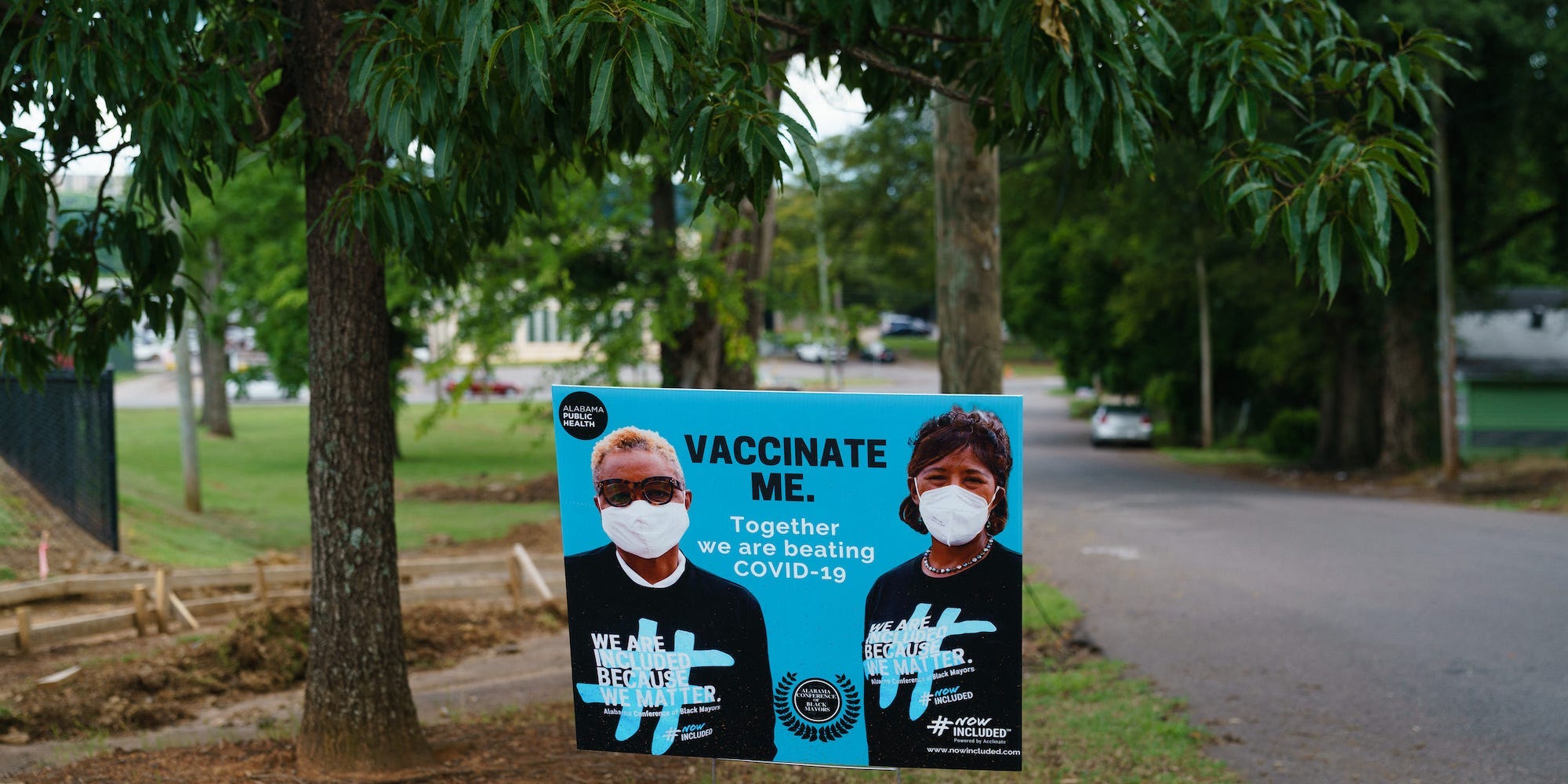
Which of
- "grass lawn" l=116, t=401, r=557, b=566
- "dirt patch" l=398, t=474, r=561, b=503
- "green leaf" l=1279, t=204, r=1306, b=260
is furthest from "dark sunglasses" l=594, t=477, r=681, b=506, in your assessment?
"dirt patch" l=398, t=474, r=561, b=503

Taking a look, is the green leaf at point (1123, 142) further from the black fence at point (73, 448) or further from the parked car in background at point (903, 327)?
the parked car in background at point (903, 327)

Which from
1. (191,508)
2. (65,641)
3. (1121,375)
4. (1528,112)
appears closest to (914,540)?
(65,641)

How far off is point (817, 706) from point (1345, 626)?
732 centimetres

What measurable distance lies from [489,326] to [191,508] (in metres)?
5.76

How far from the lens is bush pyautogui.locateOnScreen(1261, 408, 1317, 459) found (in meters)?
36.2

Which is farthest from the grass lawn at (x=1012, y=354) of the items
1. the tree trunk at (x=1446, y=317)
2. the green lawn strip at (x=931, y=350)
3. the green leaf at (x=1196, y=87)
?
the green leaf at (x=1196, y=87)

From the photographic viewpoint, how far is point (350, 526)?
597 centimetres

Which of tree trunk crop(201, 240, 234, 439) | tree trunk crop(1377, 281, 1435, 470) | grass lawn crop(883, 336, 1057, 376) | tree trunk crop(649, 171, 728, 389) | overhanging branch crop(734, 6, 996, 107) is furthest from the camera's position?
grass lawn crop(883, 336, 1057, 376)

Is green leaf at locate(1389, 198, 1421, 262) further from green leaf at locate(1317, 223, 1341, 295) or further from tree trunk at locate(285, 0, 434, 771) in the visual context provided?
tree trunk at locate(285, 0, 434, 771)

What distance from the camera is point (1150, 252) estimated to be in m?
31.1

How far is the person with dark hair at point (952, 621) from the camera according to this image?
431cm

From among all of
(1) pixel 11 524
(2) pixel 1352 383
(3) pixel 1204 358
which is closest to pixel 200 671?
(1) pixel 11 524

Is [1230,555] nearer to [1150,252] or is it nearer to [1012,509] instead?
[1012,509]

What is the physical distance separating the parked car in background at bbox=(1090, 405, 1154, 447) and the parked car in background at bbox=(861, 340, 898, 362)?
4317 centimetres
